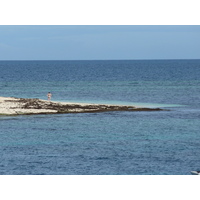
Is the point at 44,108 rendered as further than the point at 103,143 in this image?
Yes

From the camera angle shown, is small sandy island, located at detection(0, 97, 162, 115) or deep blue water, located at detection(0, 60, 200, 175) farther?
small sandy island, located at detection(0, 97, 162, 115)

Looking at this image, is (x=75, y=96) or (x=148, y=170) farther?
(x=75, y=96)

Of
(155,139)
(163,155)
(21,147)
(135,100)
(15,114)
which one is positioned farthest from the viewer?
(135,100)

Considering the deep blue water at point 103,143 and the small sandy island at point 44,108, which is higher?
the small sandy island at point 44,108

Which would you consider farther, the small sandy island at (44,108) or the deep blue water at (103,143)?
the small sandy island at (44,108)

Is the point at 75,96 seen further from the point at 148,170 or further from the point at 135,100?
the point at 148,170

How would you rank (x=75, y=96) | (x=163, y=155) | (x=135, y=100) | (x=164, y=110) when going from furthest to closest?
(x=75, y=96) → (x=135, y=100) → (x=164, y=110) → (x=163, y=155)

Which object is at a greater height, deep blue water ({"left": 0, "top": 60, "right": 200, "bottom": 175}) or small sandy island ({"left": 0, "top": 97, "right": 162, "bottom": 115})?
small sandy island ({"left": 0, "top": 97, "right": 162, "bottom": 115})

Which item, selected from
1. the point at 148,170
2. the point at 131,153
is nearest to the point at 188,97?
the point at 131,153

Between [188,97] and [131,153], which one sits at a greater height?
[188,97]

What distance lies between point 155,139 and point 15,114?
1972cm

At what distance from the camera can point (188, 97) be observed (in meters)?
81.6

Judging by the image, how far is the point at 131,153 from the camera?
1427 inches

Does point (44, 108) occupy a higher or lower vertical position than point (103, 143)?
higher
